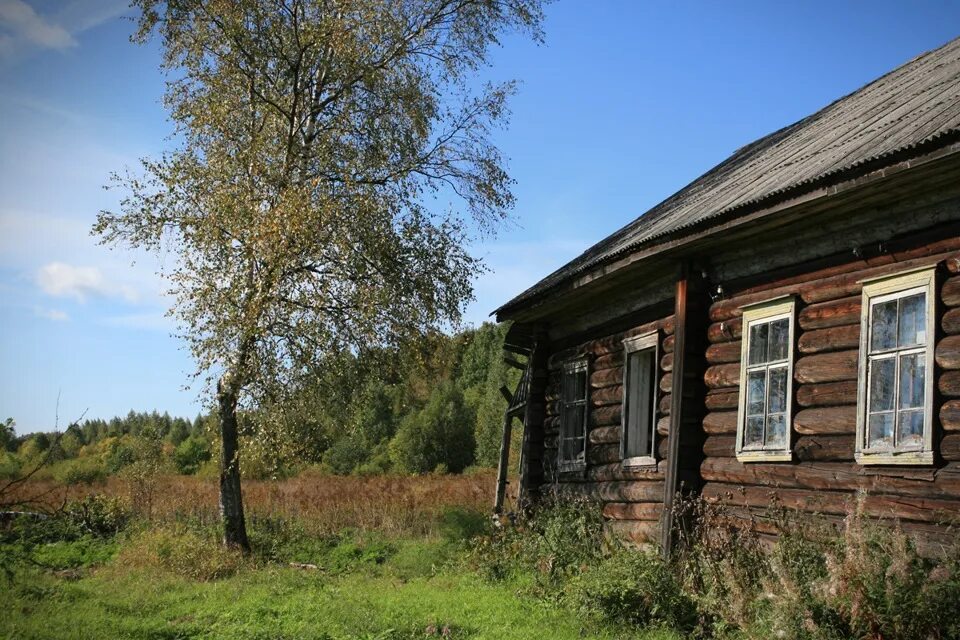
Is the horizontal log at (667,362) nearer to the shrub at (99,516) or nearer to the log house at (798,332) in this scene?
the log house at (798,332)

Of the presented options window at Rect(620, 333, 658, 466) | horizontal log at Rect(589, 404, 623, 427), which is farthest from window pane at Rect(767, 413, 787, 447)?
horizontal log at Rect(589, 404, 623, 427)

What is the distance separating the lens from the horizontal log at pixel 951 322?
690 cm

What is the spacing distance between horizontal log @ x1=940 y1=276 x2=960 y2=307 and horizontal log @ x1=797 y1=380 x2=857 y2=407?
3.57 ft

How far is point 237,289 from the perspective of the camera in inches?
591

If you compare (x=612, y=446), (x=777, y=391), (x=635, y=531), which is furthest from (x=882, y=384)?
(x=612, y=446)

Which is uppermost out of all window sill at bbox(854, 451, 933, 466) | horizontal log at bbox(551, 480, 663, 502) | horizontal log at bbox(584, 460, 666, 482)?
window sill at bbox(854, 451, 933, 466)

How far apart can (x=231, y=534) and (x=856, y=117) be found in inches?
475

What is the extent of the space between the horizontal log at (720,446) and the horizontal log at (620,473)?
0.92 m

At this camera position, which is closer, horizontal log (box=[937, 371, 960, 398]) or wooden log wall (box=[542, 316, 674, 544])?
horizontal log (box=[937, 371, 960, 398])

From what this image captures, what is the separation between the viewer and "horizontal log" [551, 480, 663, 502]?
1060cm

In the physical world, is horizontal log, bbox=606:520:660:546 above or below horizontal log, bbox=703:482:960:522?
below

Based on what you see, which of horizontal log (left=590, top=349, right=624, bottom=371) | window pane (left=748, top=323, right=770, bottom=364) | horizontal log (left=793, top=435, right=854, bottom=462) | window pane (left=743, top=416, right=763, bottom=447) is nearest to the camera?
horizontal log (left=793, top=435, right=854, bottom=462)

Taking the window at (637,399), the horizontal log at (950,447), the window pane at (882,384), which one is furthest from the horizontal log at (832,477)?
the window at (637,399)

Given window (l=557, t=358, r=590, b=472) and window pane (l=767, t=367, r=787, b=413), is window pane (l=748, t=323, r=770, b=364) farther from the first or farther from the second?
window (l=557, t=358, r=590, b=472)
